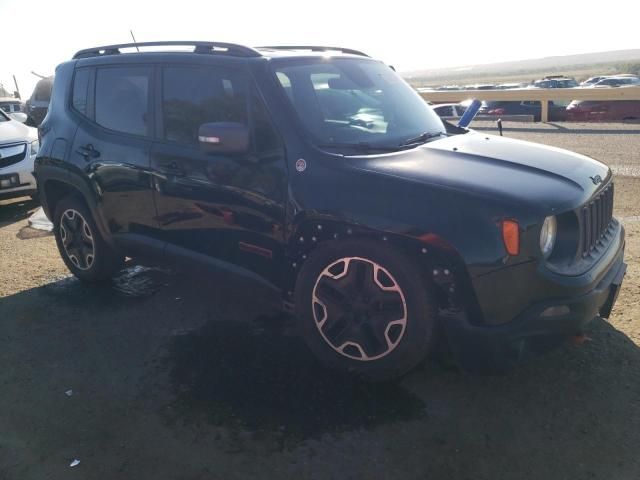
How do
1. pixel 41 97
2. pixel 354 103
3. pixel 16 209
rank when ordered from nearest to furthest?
pixel 354 103 < pixel 16 209 < pixel 41 97

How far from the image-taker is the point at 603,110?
19.8m

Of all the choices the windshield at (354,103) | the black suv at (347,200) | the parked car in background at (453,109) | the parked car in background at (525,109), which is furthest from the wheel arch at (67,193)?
the parked car in background at (525,109)

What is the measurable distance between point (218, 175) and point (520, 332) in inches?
81.3

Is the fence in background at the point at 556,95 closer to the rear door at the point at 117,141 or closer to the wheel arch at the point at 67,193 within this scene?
the wheel arch at the point at 67,193

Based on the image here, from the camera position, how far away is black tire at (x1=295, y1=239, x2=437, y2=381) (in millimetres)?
3143

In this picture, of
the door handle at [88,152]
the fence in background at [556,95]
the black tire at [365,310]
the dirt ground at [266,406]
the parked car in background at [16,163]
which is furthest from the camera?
the fence in background at [556,95]

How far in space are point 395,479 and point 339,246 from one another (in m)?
1.25

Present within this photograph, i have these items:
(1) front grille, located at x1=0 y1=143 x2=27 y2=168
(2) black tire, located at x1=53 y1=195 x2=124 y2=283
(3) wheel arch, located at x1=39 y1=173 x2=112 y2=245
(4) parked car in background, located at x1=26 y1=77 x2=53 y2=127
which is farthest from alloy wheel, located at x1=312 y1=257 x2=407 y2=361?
(4) parked car in background, located at x1=26 y1=77 x2=53 y2=127

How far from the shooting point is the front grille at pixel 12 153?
800 cm

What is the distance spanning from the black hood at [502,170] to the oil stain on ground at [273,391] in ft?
4.08

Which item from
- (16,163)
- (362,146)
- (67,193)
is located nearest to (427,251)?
(362,146)

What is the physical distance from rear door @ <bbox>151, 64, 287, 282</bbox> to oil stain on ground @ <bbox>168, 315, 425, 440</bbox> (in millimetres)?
565

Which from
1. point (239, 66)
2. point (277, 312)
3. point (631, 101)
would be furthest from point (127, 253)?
point (631, 101)

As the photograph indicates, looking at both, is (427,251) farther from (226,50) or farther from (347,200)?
(226,50)
